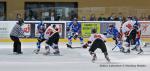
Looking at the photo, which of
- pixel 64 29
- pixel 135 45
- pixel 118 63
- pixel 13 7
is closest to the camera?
pixel 118 63

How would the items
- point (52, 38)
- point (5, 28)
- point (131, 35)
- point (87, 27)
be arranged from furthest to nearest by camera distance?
point (87, 27)
point (5, 28)
point (131, 35)
point (52, 38)

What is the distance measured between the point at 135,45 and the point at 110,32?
4.71 feet

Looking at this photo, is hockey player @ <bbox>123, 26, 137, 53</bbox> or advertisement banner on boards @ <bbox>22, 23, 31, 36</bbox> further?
advertisement banner on boards @ <bbox>22, 23, 31, 36</bbox>

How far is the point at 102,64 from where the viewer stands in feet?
60.4

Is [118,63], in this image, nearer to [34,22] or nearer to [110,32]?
[110,32]

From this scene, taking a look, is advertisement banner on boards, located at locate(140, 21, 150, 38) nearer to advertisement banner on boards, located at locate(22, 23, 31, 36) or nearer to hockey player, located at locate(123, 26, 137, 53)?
advertisement banner on boards, located at locate(22, 23, 31, 36)

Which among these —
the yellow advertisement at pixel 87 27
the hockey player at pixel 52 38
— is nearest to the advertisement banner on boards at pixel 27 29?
the yellow advertisement at pixel 87 27

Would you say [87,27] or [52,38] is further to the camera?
[87,27]

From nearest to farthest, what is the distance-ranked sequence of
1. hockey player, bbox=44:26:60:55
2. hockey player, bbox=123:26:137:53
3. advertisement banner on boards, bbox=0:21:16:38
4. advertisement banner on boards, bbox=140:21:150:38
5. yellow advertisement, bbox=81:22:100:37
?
hockey player, bbox=44:26:60:55 → hockey player, bbox=123:26:137:53 → advertisement banner on boards, bbox=0:21:16:38 → yellow advertisement, bbox=81:22:100:37 → advertisement banner on boards, bbox=140:21:150:38

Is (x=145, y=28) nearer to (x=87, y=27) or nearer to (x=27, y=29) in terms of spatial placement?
(x=87, y=27)

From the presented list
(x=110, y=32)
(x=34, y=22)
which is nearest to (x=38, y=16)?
(x=34, y=22)

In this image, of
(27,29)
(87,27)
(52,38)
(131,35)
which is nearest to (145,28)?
(87,27)

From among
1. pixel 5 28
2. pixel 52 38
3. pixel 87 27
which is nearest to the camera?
pixel 52 38

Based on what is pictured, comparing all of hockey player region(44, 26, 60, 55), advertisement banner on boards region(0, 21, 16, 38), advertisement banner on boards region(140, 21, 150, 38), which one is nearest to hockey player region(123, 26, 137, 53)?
hockey player region(44, 26, 60, 55)
